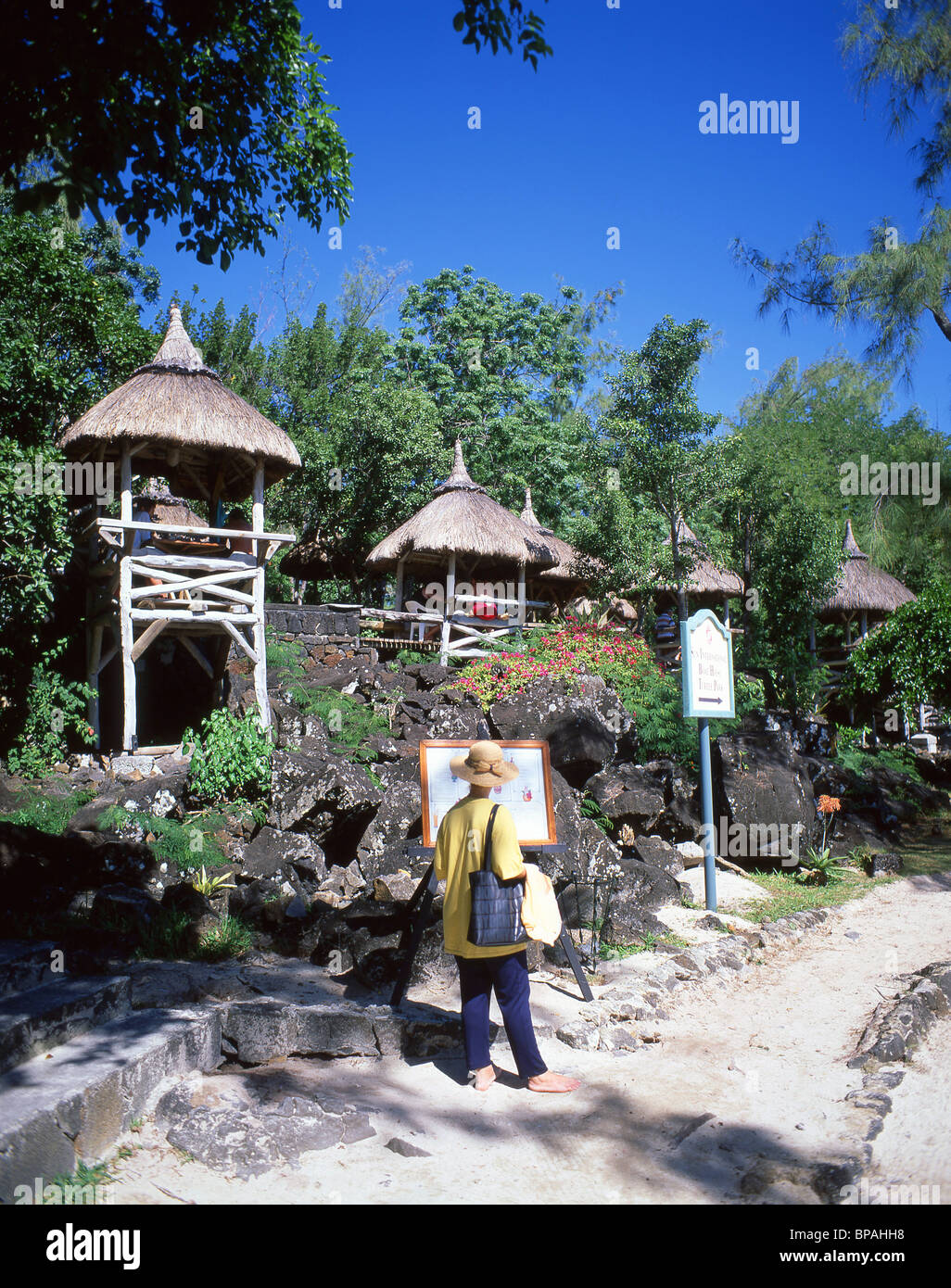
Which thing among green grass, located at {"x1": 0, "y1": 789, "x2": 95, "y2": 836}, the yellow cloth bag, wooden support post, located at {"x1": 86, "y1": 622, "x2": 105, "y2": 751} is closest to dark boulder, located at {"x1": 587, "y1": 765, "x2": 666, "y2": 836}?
the yellow cloth bag

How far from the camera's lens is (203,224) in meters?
5.97

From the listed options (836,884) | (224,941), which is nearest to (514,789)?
(224,941)

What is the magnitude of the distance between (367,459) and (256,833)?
12.7 metres

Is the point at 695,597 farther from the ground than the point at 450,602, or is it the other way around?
the point at 695,597

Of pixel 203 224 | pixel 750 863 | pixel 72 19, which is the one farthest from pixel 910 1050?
pixel 72 19

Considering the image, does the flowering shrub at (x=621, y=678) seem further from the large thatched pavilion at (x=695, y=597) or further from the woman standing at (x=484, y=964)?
the woman standing at (x=484, y=964)

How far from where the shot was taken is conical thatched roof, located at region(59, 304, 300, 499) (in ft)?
37.6

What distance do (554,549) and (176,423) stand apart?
11018 millimetres

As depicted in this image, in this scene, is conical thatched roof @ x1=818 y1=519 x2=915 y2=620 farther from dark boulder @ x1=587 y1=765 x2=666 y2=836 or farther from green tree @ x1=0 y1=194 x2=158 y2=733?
Result: green tree @ x1=0 y1=194 x2=158 y2=733

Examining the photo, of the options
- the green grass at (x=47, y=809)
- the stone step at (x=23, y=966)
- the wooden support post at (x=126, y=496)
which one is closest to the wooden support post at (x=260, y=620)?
the wooden support post at (x=126, y=496)

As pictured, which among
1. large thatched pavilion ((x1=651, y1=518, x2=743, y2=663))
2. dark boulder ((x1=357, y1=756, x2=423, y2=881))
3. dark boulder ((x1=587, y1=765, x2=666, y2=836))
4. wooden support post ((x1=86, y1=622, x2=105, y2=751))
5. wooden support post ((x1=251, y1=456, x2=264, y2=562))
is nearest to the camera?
dark boulder ((x1=357, y1=756, x2=423, y2=881))

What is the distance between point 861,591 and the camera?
22.8 meters

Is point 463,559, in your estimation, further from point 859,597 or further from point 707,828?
point 707,828

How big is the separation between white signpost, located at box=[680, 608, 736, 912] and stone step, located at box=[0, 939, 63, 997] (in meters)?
5.49
